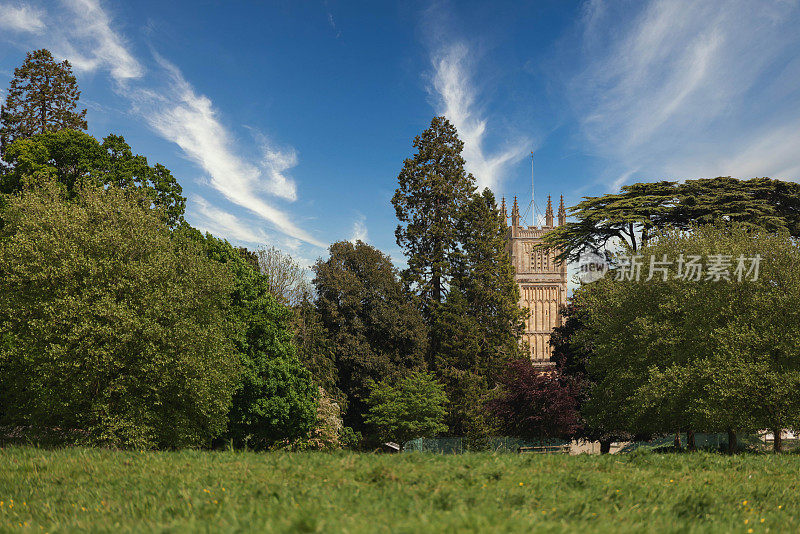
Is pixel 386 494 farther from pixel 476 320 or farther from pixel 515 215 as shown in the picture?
pixel 515 215

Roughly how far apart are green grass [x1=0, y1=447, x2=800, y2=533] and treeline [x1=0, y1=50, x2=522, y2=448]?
21.9 ft

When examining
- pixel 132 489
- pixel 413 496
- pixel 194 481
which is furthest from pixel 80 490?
pixel 413 496

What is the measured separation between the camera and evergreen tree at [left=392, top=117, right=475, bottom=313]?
3806 cm

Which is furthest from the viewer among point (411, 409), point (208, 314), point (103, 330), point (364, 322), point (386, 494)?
point (364, 322)

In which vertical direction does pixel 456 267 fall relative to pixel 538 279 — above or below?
below

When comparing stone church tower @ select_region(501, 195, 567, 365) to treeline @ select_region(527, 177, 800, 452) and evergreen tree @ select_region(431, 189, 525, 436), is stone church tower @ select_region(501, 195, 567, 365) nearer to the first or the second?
evergreen tree @ select_region(431, 189, 525, 436)

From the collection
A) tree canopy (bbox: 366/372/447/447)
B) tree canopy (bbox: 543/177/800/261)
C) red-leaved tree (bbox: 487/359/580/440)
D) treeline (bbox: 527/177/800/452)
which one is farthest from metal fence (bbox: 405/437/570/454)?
tree canopy (bbox: 543/177/800/261)

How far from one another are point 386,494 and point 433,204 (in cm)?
3270

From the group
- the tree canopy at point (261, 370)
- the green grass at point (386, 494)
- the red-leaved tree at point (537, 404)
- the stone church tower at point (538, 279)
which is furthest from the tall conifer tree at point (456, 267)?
the stone church tower at point (538, 279)

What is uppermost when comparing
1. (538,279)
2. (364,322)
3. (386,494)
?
(538,279)

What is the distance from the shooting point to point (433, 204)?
3931 centimetres

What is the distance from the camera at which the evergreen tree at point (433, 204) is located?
125 ft

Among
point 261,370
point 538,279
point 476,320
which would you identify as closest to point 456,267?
point 476,320

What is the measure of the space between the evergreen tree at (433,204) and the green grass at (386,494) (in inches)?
1038
